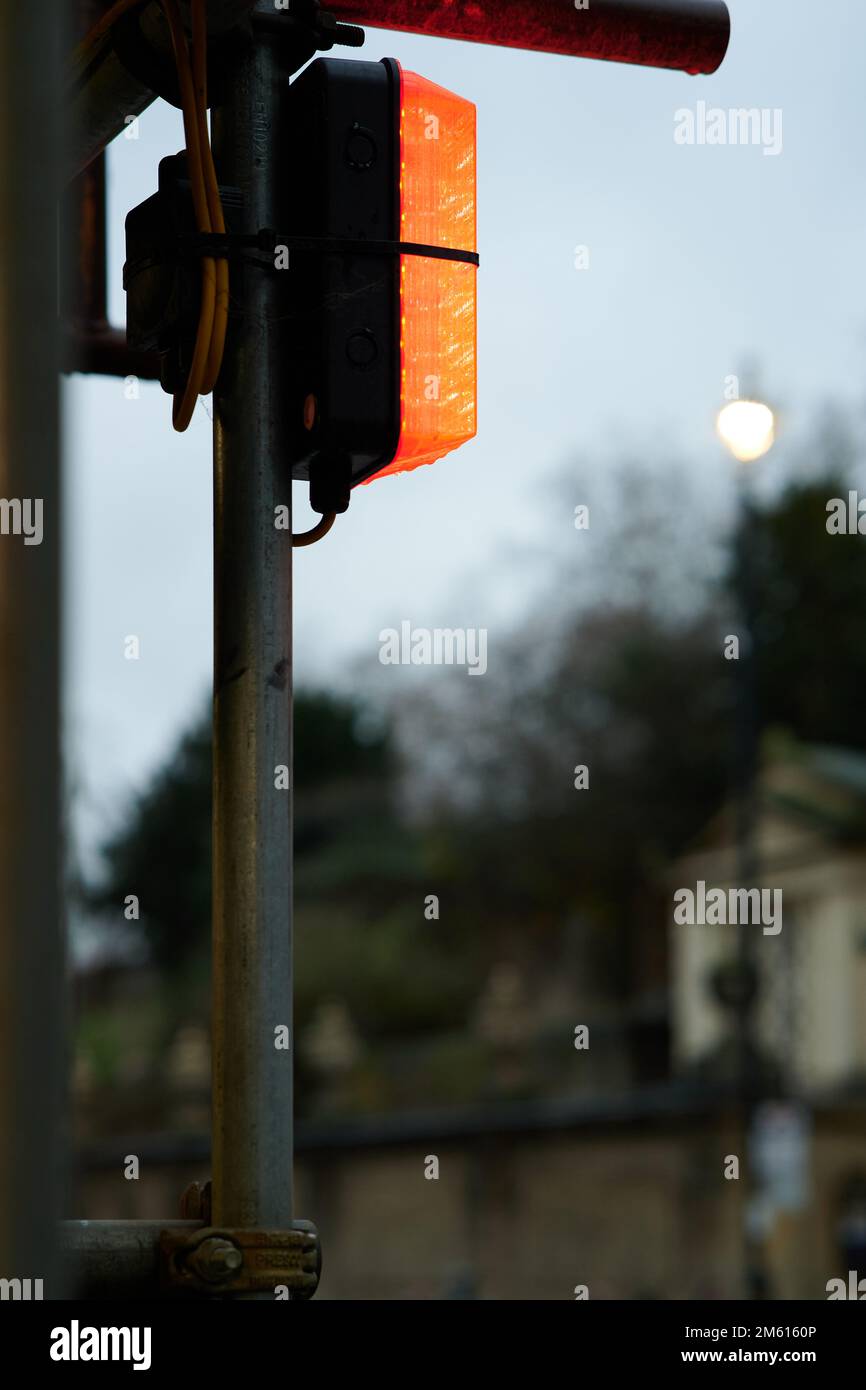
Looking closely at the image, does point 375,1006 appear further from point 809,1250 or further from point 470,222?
point 470,222

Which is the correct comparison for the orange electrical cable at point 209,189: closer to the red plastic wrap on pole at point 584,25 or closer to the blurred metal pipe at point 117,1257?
the red plastic wrap on pole at point 584,25

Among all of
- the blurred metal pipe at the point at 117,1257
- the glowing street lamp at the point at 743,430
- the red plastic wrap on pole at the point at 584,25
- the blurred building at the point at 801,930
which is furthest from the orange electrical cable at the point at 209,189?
the blurred building at the point at 801,930

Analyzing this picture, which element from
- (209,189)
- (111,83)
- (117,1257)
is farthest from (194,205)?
(117,1257)

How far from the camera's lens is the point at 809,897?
4666 centimetres

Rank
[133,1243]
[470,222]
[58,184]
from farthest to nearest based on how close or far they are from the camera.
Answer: [470,222]
[133,1243]
[58,184]

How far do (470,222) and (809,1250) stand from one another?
41.8m

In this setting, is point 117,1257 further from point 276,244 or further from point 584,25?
point 584,25

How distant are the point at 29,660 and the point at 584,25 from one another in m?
1.78

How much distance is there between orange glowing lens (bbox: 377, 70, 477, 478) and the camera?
248 cm

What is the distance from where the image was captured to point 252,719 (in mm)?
2340

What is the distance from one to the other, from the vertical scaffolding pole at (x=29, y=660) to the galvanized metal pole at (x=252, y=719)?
0.81 metres

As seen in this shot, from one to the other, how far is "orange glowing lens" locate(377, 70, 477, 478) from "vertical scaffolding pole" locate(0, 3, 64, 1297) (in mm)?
1029
